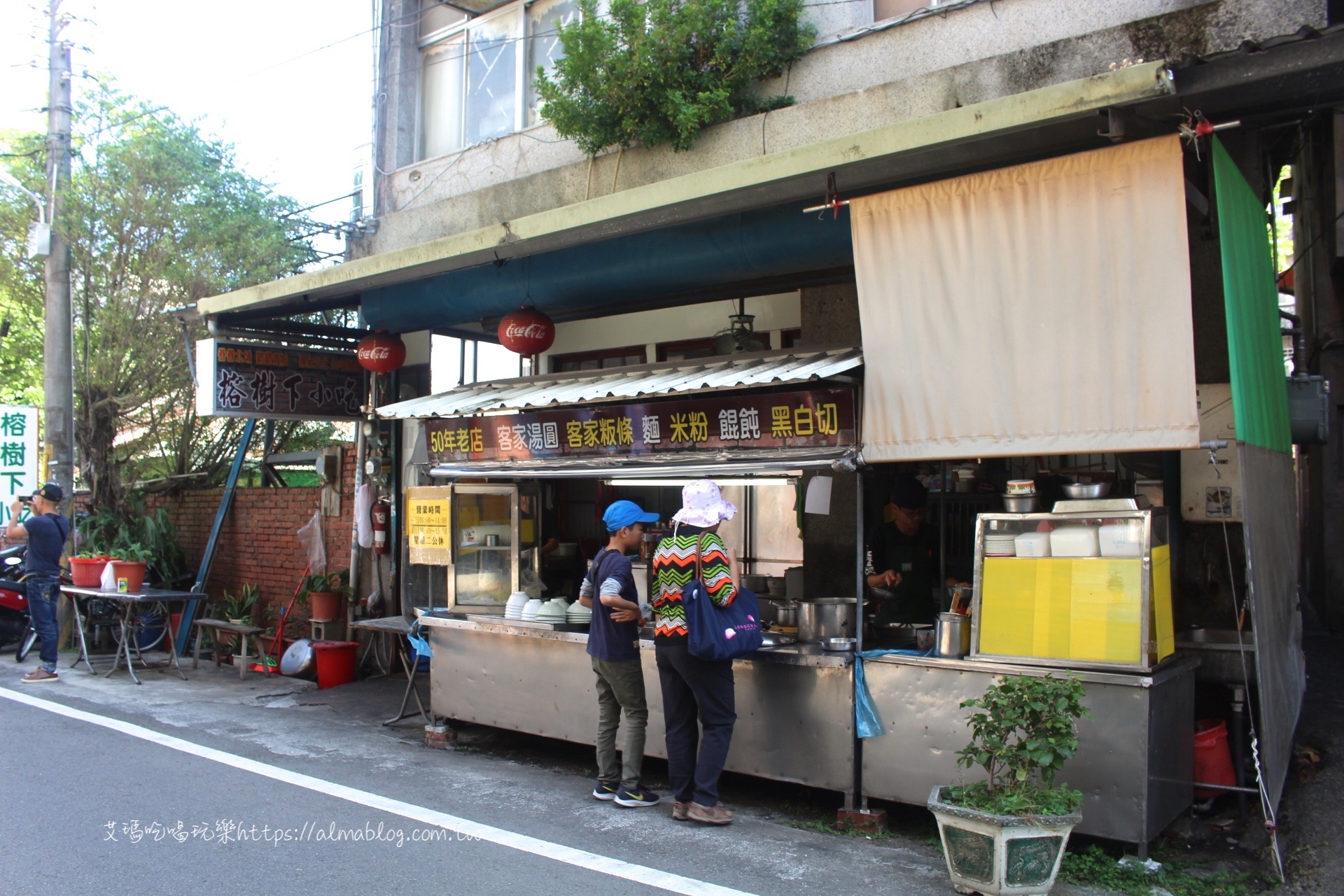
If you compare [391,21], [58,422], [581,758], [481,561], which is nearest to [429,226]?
[391,21]

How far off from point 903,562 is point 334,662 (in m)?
6.04

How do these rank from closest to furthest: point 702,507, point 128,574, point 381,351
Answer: point 702,507 → point 381,351 → point 128,574

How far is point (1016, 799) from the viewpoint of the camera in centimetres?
463

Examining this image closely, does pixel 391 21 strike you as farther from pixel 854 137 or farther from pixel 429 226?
pixel 854 137

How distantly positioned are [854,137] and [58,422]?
1037 centimetres

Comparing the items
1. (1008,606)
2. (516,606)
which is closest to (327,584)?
(516,606)

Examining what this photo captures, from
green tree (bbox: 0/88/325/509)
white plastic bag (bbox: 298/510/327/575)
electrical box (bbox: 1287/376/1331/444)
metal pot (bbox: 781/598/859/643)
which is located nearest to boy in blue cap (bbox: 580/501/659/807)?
metal pot (bbox: 781/598/859/643)

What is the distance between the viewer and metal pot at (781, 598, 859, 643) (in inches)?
252

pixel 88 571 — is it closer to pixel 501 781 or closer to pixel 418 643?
pixel 418 643

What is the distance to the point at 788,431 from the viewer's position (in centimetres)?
629

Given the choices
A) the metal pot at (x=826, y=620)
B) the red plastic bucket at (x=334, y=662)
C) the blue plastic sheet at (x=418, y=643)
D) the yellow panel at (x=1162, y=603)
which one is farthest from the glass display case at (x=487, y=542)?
the yellow panel at (x=1162, y=603)

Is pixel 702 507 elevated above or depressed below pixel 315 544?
above

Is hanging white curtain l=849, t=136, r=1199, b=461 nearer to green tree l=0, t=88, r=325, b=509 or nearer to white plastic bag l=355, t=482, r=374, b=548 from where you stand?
white plastic bag l=355, t=482, r=374, b=548

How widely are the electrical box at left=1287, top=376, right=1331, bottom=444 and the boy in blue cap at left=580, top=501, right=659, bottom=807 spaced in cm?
419
